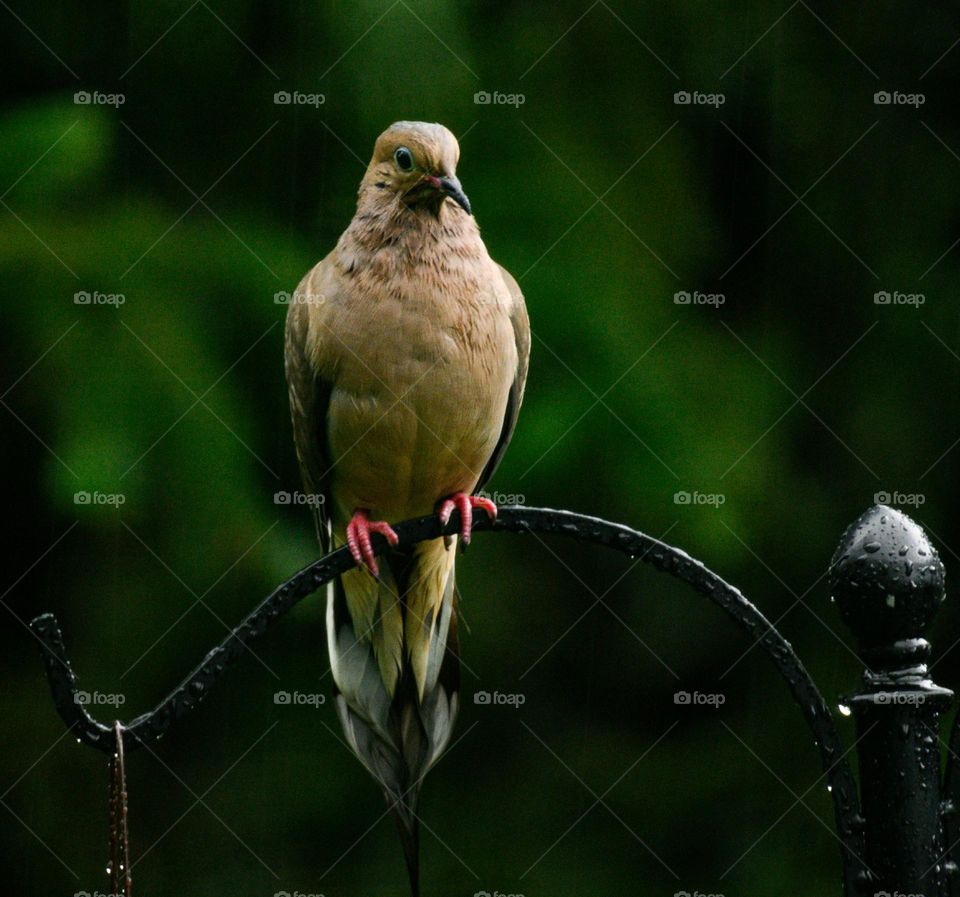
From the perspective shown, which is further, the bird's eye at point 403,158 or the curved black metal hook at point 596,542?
the bird's eye at point 403,158

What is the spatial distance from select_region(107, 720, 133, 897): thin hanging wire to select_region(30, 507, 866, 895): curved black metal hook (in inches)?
1.8

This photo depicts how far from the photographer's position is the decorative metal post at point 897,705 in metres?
1.50

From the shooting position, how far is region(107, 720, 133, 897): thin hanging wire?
1.47 m

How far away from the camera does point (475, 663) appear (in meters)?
3.92

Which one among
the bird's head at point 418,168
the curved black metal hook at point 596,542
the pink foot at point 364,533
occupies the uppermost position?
the bird's head at point 418,168

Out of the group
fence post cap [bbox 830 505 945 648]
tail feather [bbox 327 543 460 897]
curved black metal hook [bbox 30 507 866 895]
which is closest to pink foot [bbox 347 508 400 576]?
tail feather [bbox 327 543 460 897]

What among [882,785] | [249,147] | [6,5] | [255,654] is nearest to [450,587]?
[255,654]

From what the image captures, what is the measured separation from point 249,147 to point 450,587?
65.8 inches

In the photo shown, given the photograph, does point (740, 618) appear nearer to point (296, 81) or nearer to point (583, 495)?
point (583, 495)

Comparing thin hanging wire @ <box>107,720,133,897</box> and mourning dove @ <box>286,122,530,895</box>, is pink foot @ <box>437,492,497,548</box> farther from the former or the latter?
thin hanging wire @ <box>107,720,133,897</box>

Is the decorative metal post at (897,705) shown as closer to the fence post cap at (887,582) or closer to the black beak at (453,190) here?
the fence post cap at (887,582)

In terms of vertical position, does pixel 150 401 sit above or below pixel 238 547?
above

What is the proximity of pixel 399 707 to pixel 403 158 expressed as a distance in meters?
1.15

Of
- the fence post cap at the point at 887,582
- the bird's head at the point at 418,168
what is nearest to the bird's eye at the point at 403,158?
the bird's head at the point at 418,168
